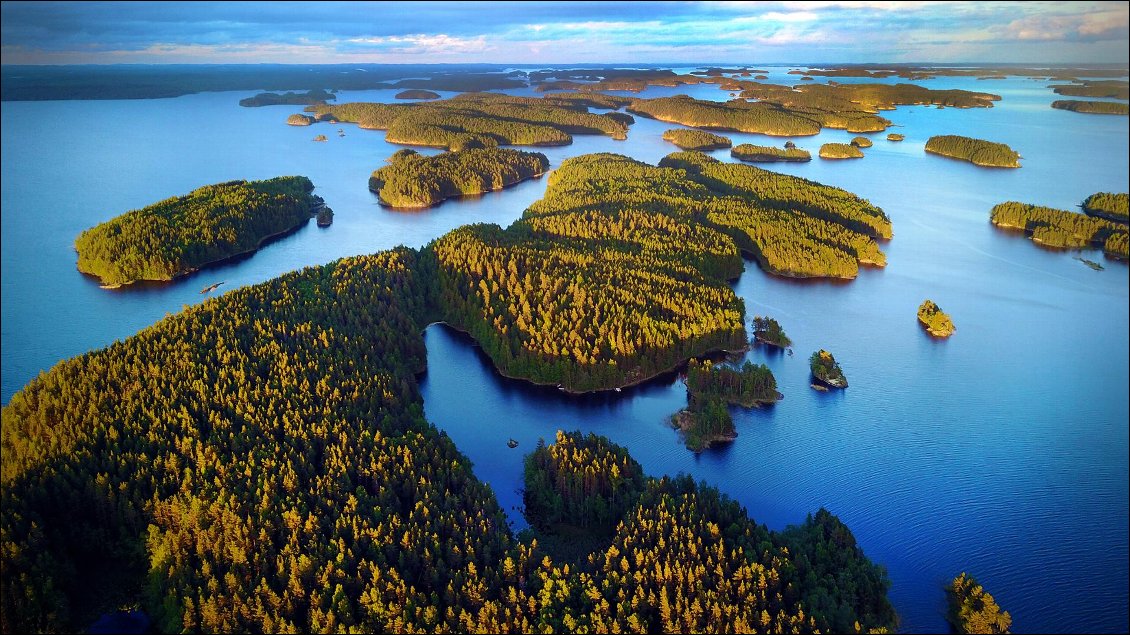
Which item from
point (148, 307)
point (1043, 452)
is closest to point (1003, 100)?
point (1043, 452)

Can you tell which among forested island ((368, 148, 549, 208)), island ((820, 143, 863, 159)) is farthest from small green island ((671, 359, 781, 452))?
island ((820, 143, 863, 159))

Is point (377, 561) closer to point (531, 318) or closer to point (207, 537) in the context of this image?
point (207, 537)

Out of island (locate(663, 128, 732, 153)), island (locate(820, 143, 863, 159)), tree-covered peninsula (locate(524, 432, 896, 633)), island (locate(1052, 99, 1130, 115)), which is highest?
island (locate(1052, 99, 1130, 115))

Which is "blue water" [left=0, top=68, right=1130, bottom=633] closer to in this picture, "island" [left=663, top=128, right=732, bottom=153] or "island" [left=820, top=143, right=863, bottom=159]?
"island" [left=820, top=143, right=863, bottom=159]

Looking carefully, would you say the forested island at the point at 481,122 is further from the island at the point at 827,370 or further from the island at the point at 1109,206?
the island at the point at 827,370

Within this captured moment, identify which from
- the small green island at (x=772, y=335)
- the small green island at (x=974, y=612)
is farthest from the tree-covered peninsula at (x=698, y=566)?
the small green island at (x=772, y=335)
